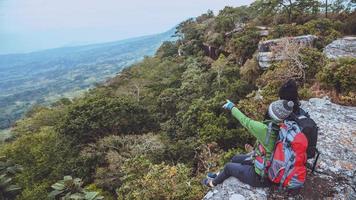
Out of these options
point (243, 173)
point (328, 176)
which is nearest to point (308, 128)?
point (243, 173)

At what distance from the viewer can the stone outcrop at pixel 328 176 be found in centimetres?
523

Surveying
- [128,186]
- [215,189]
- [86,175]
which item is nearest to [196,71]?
[86,175]

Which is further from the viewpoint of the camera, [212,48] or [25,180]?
[212,48]

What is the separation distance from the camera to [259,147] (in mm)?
5039

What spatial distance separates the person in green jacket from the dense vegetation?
3.76 metres

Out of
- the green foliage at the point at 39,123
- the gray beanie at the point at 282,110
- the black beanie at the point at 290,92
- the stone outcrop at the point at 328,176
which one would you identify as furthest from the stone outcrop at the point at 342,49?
the green foliage at the point at 39,123

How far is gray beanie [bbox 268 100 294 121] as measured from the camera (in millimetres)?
4488

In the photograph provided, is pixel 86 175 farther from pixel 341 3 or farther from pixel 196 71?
pixel 341 3

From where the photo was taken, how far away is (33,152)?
21141 millimetres

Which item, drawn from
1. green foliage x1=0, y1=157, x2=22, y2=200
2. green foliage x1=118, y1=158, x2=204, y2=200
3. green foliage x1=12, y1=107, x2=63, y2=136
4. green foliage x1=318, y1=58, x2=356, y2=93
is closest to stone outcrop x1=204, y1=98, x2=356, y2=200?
green foliage x1=318, y1=58, x2=356, y2=93

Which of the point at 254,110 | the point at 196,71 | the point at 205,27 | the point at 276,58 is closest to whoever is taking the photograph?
the point at 254,110

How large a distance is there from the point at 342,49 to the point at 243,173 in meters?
12.9

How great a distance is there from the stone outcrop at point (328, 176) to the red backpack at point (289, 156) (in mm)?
479

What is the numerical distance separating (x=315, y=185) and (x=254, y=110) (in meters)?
8.06
